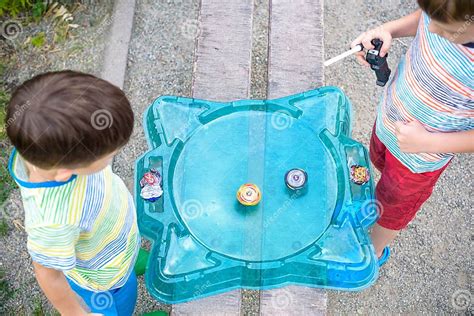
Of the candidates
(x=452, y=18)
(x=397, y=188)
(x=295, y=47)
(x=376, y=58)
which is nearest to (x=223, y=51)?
(x=295, y=47)

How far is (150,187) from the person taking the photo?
201cm

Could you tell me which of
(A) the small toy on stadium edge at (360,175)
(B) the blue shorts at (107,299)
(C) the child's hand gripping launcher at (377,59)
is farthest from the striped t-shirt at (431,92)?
(B) the blue shorts at (107,299)

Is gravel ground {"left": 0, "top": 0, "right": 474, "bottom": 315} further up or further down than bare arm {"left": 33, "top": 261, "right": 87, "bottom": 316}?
further down

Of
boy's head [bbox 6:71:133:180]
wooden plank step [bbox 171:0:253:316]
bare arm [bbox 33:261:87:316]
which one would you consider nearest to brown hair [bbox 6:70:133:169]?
boy's head [bbox 6:71:133:180]

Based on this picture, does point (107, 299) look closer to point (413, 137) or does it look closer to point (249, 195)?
point (249, 195)

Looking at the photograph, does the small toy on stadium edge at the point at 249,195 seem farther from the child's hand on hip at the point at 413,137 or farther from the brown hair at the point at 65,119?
the brown hair at the point at 65,119

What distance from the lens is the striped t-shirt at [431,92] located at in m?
1.42

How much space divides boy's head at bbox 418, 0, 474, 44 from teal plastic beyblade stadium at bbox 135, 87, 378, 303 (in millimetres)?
804

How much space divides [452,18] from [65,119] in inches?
34.3

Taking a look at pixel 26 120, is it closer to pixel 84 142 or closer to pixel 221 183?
pixel 84 142

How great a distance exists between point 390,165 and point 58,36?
5.79ft

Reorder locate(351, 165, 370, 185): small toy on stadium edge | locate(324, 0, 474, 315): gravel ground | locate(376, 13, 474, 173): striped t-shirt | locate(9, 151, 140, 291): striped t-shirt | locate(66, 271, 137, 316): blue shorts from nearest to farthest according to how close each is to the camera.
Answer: locate(9, 151, 140, 291): striped t-shirt
locate(376, 13, 474, 173): striped t-shirt
locate(66, 271, 137, 316): blue shorts
locate(351, 165, 370, 185): small toy on stadium edge
locate(324, 0, 474, 315): gravel ground

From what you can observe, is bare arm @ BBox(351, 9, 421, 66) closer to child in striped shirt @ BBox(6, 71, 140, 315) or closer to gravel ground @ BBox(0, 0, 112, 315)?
child in striped shirt @ BBox(6, 71, 140, 315)

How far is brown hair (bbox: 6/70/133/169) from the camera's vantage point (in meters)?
1.14
